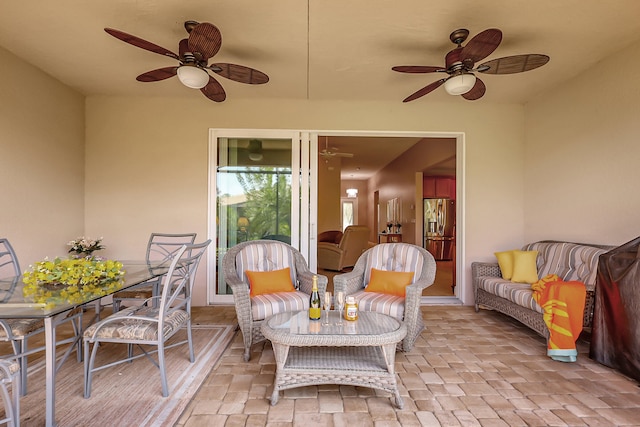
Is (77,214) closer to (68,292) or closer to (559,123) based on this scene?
(68,292)

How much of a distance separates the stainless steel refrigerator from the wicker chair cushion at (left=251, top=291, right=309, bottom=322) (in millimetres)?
6172

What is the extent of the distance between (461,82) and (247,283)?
2.66m

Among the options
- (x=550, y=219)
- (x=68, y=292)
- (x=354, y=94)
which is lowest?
(x=68, y=292)

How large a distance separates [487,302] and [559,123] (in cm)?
233

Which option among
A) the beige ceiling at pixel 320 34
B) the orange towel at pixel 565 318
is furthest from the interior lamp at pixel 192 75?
the orange towel at pixel 565 318

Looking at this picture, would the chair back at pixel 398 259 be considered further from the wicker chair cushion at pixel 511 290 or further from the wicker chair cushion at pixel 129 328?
the wicker chair cushion at pixel 129 328

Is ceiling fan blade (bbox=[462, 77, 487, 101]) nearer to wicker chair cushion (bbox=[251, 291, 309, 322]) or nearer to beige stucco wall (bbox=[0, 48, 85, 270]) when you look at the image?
wicker chair cushion (bbox=[251, 291, 309, 322])

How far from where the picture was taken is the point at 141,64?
3.42 metres

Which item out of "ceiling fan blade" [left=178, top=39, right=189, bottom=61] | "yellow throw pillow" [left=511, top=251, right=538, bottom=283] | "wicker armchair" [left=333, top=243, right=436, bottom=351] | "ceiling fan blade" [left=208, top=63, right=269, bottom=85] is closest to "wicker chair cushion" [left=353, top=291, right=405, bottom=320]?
"wicker armchair" [left=333, top=243, right=436, bottom=351]

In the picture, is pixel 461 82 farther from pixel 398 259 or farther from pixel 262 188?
pixel 262 188

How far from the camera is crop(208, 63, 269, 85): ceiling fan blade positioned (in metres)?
2.67

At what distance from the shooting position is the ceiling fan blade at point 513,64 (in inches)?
97.7

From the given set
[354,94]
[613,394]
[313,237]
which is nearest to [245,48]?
[354,94]

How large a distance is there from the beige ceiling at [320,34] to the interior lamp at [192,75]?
17.2 inches
